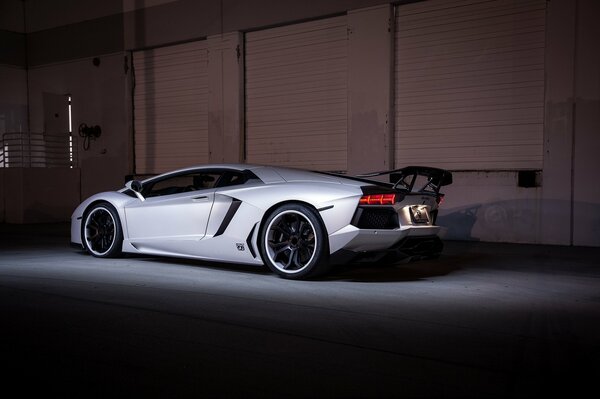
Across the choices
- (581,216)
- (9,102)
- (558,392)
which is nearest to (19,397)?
(558,392)

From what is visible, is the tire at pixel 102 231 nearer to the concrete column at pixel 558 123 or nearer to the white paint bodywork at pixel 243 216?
the white paint bodywork at pixel 243 216

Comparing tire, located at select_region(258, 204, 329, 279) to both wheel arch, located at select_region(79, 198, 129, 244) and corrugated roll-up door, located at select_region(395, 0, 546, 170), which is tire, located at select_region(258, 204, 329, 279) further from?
corrugated roll-up door, located at select_region(395, 0, 546, 170)

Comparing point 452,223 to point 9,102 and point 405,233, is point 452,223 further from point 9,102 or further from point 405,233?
point 9,102

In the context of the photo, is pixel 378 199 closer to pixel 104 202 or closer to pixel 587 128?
pixel 104 202

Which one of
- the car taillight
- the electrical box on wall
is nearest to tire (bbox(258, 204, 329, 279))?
the car taillight

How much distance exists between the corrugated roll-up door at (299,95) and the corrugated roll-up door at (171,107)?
152cm

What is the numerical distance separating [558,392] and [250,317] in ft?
7.40

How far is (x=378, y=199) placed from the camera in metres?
5.95

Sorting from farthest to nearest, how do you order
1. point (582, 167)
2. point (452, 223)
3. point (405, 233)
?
point (452, 223)
point (582, 167)
point (405, 233)

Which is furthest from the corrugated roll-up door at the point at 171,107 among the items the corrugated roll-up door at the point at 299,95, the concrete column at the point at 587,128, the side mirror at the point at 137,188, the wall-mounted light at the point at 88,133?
the concrete column at the point at 587,128

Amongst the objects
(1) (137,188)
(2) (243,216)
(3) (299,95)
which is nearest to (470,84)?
(3) (299,95)

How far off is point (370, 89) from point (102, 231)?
6342mm

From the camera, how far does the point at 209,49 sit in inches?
572

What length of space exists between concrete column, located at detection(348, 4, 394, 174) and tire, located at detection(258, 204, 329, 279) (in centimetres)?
608
